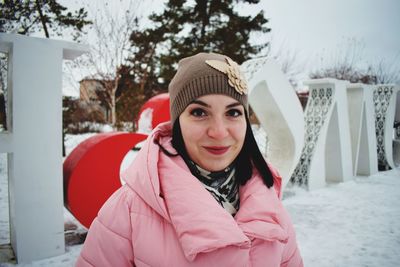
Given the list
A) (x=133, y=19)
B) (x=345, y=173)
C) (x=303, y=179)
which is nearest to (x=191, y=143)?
(x=303, y=179)

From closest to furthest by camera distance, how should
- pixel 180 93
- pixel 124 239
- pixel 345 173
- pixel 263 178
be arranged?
pixel 124 239
pixel 180 93
pixel 263 178
pixel 345 173

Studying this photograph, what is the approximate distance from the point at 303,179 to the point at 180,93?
5114 mm

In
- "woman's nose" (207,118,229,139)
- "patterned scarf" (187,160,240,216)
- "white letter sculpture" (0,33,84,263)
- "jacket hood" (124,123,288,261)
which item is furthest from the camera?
"white letter sculpture" (0,33,84,263)

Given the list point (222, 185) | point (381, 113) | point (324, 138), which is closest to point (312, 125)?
point (324, 138)

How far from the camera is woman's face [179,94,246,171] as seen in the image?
45.9 inches

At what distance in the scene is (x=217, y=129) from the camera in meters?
1.14

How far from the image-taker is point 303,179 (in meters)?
5.71

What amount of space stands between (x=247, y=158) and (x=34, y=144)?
2179mm

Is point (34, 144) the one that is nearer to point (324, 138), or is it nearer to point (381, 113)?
point (324, 138)

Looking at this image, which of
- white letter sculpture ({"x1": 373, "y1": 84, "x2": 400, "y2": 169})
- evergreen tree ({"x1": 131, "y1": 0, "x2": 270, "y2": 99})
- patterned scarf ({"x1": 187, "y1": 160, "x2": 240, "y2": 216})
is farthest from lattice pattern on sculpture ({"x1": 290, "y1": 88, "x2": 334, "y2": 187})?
evergreen tree ({"x1": 131, "y1": 0, "x2": 270, "y2": 99})

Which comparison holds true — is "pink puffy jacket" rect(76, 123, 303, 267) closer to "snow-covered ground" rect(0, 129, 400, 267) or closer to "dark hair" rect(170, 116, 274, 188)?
"dark hair" rect(170, 116, 274, 188)

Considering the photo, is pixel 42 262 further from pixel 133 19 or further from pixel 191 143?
pixel 133 19

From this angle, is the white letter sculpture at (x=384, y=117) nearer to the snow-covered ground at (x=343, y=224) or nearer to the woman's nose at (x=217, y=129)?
the snow-covered ground at (x=343, y=224)

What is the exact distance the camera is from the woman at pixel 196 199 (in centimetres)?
105
